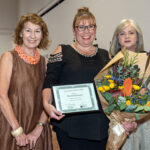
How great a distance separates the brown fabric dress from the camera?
1.56 m

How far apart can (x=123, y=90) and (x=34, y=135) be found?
0.79m

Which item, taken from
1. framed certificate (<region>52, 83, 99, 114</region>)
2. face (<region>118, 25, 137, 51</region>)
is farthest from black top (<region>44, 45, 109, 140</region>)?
face (<region>118, 25, 137, 51</region>)

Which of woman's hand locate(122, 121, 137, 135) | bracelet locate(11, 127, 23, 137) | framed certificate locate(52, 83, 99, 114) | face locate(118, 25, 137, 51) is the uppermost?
face locate(118, 25, 137, 51)

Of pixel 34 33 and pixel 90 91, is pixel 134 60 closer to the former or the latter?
pixel 90 91

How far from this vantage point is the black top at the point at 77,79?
143 cm

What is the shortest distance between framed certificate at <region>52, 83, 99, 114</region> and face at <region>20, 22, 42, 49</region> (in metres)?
0.53

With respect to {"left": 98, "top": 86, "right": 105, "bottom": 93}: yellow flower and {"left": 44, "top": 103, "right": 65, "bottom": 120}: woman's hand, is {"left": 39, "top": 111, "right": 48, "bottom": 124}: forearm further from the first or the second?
{"left": 98, "top": 86, "right": 105, "bottom": 93}: yellow flower

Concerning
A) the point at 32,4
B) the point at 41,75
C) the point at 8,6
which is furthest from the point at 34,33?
the point at 8,6

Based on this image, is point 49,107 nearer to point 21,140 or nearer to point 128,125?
point 21,140

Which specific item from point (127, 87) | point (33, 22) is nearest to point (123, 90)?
point (127, 87)

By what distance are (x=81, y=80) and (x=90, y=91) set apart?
12 cm

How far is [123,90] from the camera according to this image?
1245mm

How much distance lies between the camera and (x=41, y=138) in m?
1.65

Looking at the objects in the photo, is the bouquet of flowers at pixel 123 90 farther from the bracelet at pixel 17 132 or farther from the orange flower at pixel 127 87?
the bracelet at pixel 17 132
